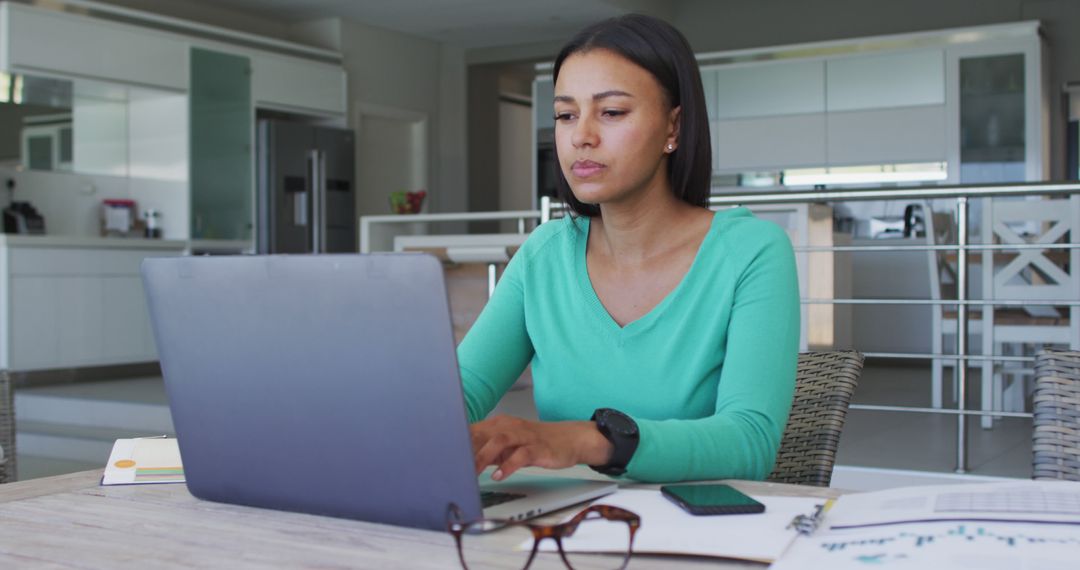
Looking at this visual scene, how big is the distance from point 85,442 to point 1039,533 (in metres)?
4.60

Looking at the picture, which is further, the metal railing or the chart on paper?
the metal railing

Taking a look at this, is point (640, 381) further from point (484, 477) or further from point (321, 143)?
point (321, 143)

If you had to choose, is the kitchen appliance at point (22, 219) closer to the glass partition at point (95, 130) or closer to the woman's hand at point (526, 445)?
the glass partition at point (95, 130)

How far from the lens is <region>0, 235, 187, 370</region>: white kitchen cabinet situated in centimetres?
574

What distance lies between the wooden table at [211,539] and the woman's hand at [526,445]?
3.7 inches

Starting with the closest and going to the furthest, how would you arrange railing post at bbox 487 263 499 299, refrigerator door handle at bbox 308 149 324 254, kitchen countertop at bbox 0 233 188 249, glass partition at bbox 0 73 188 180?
railing post at bbox 487 263 499 299
kitchen countertop at bbox 0 233 188 249
glass partition at bbox 0 73 188 180
refrigerator door handle at bbox 308 149 324 254

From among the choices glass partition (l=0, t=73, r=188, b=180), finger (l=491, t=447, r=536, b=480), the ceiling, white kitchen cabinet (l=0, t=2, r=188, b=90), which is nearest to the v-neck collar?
finger (l=491, t=447, r=536, b=480)

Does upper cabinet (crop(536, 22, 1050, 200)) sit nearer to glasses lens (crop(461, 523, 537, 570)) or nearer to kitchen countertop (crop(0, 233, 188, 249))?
kitchen countertop (crop(0, 233, 188, 249))

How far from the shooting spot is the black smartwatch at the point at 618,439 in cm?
93

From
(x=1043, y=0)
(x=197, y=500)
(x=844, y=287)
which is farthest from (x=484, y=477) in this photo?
(x=1043, y=0)

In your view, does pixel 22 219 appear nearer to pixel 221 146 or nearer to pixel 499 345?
pixel 221 146

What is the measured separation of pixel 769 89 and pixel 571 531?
7.41 m

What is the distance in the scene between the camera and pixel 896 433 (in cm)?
421

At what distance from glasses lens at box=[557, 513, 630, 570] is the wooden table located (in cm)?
1
